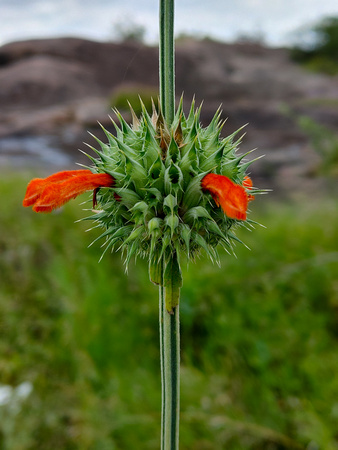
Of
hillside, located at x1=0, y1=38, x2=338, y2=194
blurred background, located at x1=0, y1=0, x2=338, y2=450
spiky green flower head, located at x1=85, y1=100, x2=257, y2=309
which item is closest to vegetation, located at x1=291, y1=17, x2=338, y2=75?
hillside, located at x1=0, y1=38, x2=338, y2=194

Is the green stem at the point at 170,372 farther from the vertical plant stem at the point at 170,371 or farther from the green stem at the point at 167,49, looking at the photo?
the green stem at the point at 167,49

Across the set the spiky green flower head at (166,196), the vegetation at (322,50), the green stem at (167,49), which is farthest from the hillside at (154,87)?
the green stem at (167,49)

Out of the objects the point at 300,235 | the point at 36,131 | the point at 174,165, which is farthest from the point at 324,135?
the point at 36,131

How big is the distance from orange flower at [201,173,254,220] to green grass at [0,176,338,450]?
225 cm

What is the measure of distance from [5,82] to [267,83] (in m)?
8.30

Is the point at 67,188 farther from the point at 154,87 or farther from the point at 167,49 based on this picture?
the point at 154,87

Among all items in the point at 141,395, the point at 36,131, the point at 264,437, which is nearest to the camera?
the point at 264,437

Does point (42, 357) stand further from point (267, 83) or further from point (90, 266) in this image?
point (267, 83)

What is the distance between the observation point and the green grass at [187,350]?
294 cm

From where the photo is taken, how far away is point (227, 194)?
32.5 inches

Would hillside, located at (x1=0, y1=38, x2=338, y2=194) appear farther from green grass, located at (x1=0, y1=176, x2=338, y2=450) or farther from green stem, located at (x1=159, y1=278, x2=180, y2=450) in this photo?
green stem, located at (x1=159, y1=278, x2=180, y2=450)

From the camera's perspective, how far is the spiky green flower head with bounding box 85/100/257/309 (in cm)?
86

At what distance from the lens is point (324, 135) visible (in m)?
5.90

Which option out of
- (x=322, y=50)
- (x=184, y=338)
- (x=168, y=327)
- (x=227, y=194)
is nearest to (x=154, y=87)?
(x=322, y=50)
